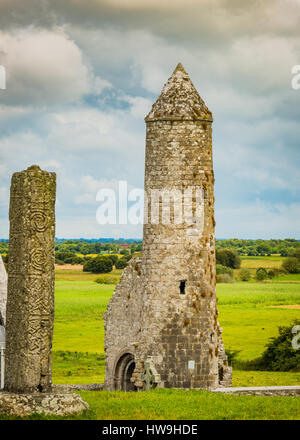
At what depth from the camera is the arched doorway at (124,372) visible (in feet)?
100

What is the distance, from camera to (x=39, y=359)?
20125 millimetres

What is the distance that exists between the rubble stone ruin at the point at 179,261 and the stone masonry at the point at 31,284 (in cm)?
782

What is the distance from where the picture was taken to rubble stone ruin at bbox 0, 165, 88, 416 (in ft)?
65.7

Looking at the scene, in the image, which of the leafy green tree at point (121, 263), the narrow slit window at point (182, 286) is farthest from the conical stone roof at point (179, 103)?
the leafy green tree at point (121, 263)

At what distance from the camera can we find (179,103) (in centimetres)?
2817

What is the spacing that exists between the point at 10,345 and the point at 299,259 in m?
83.0

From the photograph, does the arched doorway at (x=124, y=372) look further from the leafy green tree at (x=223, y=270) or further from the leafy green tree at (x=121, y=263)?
the leafy green tree at (x=223, y=270)

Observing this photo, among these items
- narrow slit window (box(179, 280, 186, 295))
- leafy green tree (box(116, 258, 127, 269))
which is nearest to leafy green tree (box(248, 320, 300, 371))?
narrow slit window (box(179, 280, 186, 295))

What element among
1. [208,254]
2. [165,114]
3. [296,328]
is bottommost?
[296,328]

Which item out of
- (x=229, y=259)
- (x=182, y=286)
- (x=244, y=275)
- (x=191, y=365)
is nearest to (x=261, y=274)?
(x=244, y=275)

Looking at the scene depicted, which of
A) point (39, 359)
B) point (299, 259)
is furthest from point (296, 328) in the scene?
point (299, 259)

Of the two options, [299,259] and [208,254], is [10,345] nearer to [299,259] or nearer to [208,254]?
[208,254]

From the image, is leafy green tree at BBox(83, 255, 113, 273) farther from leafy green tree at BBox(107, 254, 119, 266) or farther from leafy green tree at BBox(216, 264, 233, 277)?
leafy green tree at BBox(216, 264, 233, 277)

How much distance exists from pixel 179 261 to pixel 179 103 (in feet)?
16.1
